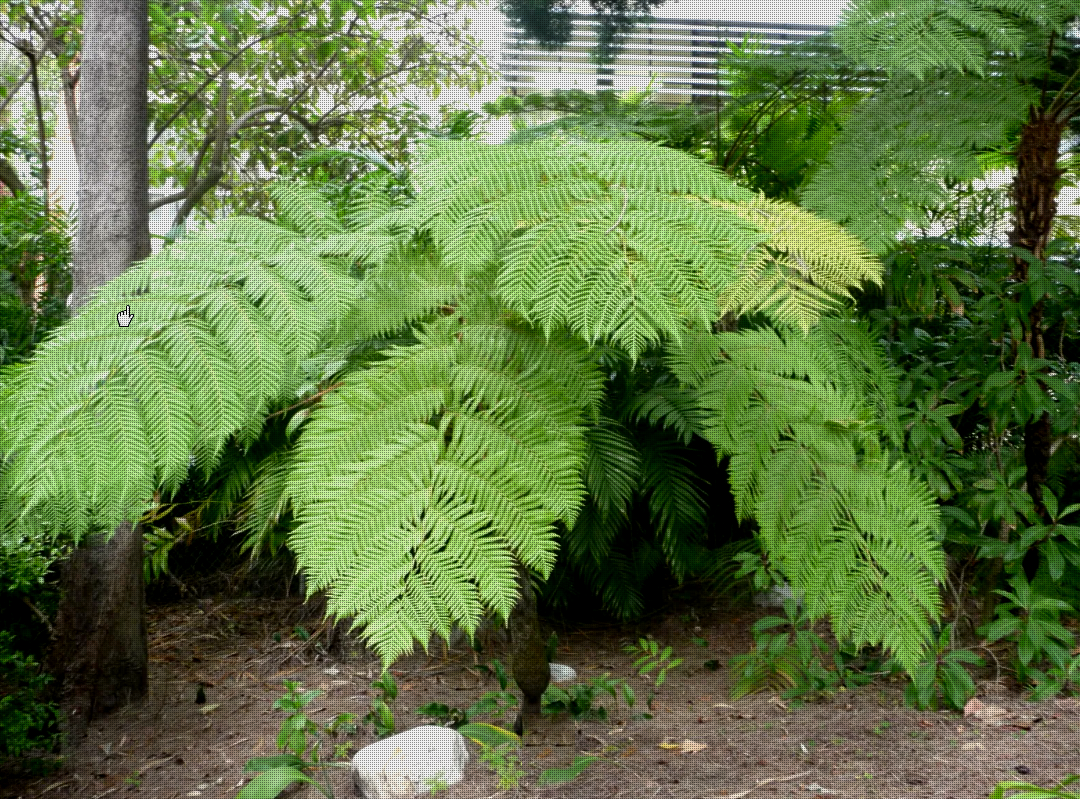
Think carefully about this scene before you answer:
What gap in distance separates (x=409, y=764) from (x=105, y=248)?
1.16 metres

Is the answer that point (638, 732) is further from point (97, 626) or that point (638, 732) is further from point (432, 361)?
point (97, 626)

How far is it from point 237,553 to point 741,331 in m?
1.55

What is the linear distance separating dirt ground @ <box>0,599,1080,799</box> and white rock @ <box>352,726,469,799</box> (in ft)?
0.12

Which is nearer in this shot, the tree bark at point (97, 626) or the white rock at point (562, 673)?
the tree bark at point (97, 626)

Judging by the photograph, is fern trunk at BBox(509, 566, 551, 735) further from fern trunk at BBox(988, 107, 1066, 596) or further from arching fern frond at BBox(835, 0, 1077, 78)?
fern trunk at BBox(988, 107, 1066, 596)

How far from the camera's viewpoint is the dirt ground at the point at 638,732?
133 cm

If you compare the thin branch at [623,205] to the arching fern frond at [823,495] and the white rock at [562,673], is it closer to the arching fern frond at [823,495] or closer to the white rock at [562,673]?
the arching fern frond at [823,495]

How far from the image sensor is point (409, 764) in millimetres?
1378

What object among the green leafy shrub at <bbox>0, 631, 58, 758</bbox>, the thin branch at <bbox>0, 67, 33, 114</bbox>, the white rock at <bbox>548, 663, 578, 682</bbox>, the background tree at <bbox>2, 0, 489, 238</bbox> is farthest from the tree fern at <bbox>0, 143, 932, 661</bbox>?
the thin branch at <bbox>0, 67, 33, 114</bbox>

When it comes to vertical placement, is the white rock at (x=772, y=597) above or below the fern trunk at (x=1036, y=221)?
below

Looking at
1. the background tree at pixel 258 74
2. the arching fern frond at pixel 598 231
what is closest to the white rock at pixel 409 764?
the arching fern frond at pixel 598 231

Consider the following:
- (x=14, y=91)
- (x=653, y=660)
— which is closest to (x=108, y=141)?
(x=14, y=91)

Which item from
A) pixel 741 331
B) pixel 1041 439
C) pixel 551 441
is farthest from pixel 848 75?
Answer: pixel 551 441

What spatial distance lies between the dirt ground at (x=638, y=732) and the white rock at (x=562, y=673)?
23mm
